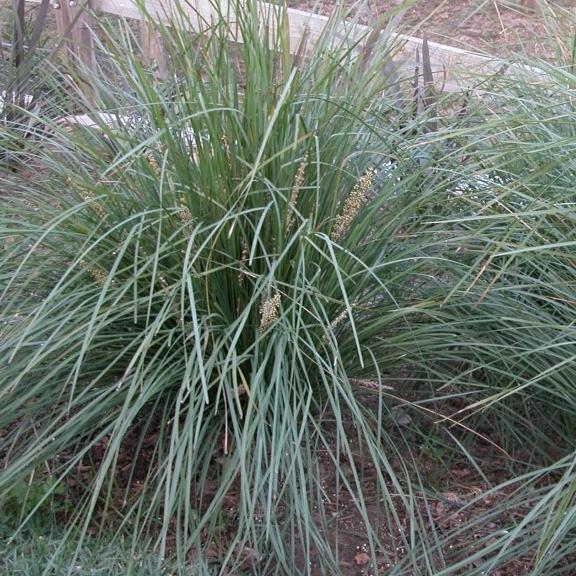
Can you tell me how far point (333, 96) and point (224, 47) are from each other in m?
0.43

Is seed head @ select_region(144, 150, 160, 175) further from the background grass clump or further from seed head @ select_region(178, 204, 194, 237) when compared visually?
seed head @ select_region(178, 204, 194, 237)

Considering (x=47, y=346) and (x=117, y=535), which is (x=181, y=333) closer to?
(x=47, y=346)

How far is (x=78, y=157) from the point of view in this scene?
3.64 m

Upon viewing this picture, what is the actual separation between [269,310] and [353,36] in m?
1.40

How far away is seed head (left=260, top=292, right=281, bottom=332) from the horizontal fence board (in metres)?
0.96

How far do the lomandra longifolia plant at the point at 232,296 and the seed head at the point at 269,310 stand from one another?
0.01 metres

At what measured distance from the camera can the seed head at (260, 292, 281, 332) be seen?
2.73 metres

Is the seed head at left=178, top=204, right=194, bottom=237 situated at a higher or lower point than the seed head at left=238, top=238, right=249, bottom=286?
higher

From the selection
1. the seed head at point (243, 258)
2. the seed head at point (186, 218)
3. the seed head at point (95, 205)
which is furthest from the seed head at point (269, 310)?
the seed head at point (95, 205)

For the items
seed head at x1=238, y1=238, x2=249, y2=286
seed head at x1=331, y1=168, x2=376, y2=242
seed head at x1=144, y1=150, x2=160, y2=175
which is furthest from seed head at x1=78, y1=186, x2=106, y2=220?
seed head at x1=331, y1=168, x2=376, y2=242

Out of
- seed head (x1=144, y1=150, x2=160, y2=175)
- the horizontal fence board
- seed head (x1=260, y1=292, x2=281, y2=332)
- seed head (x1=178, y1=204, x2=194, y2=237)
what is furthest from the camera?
the horizontal fence board

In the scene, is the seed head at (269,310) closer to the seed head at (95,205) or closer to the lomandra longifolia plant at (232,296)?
the lomandra longifolia plant at (232,296)

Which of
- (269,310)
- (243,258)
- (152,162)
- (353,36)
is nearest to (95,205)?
(152,162)

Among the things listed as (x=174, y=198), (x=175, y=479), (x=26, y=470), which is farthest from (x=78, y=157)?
(x=175, y=479)
